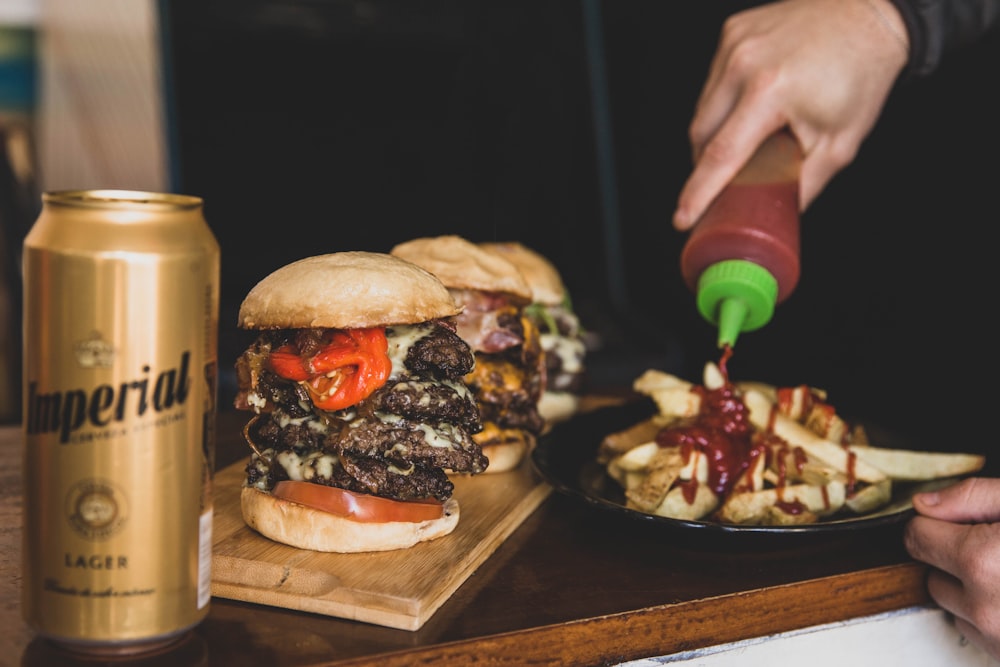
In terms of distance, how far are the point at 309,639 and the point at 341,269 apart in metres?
0.51

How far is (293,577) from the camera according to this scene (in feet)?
4.07

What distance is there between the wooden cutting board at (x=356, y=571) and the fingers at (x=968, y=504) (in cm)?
64

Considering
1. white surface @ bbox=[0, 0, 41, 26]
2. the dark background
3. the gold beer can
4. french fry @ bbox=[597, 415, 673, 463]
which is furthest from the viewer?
white surface @ bbox=[0, 0, 41, 26]

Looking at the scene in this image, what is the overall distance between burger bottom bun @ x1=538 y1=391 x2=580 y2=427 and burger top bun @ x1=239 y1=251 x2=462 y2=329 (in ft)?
3.10

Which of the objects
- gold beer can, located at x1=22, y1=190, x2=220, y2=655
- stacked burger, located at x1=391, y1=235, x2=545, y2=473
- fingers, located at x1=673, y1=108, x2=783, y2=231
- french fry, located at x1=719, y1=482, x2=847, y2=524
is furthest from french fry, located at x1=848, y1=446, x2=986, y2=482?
gold beer can, located at x1=22, y1=190, x2=220, y2=655

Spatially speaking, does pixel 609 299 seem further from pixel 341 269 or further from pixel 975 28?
pixel 341 269

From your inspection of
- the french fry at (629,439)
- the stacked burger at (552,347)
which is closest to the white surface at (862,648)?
the french fry at (629,439)

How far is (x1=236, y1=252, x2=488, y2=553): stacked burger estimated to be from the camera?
1348mm

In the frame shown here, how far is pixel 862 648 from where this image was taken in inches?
54.5

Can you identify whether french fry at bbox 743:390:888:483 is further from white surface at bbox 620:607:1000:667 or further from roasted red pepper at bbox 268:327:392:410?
roasted red pepper at bbox 268:327:392:410

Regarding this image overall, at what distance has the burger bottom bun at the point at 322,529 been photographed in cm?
Result: 134

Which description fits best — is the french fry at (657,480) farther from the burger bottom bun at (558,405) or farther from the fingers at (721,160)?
the burger bottom bun at (558,405)

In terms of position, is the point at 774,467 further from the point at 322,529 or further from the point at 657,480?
the point at 322,529

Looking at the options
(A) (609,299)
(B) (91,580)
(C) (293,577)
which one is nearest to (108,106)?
(A) (609,299)
